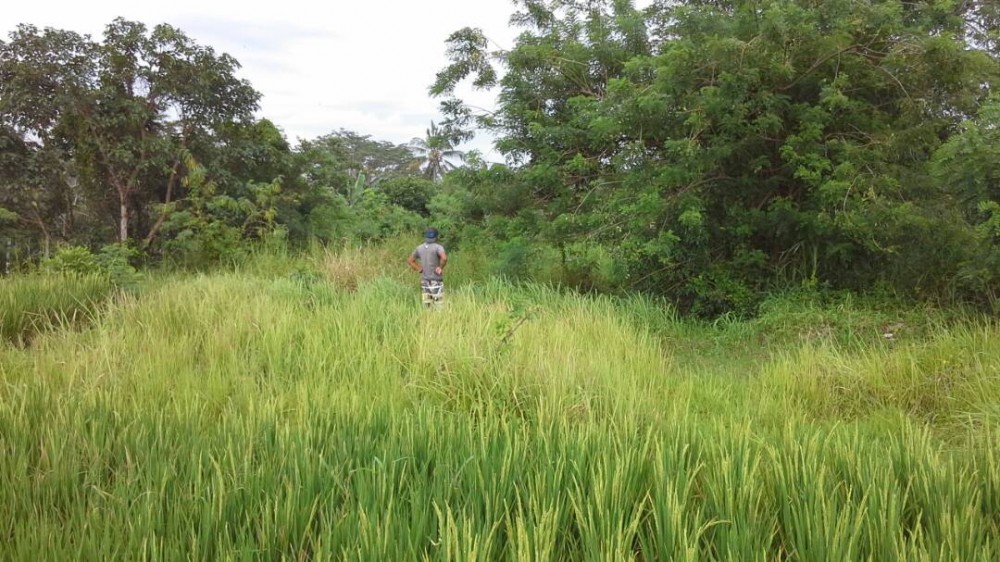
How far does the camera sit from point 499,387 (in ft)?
12.4

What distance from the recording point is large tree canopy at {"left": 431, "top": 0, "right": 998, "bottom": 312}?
289 inches

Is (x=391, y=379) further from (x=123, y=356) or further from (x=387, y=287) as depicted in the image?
(x=387, y=287)

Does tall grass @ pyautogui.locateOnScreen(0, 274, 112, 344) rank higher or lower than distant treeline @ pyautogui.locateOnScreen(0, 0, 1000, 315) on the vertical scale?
lower

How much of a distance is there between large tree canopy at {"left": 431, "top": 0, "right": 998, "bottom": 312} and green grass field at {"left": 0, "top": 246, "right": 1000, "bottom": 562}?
284cm

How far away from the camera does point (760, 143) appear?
8.22 m

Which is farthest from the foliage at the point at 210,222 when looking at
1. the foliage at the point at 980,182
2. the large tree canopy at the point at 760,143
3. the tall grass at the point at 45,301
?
the foliage at the point at 980,182

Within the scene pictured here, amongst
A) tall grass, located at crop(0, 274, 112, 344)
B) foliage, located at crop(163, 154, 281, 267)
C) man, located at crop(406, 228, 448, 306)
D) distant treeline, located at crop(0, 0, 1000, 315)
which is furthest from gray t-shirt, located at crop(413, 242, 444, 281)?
foliage, located at crop(163, 154, 281, 267)

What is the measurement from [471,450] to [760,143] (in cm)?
748

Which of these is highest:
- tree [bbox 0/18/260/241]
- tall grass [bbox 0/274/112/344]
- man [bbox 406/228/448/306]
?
tree [bbox 0/18/260/241]

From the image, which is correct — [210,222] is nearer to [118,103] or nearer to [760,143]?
[118,103]

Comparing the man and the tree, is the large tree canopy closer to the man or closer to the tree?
the man

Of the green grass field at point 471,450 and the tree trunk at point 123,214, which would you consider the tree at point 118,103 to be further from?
the green grass field at point 471,450

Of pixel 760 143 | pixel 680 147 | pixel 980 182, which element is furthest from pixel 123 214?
pixel 980 182

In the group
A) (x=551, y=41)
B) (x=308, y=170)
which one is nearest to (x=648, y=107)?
(x=551, y=41)
